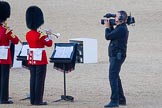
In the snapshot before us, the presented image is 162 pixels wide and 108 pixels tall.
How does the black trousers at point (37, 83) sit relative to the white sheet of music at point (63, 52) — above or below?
below

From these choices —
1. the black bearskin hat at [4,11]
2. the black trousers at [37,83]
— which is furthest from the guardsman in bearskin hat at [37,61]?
the black bearskin hat at [4,11]

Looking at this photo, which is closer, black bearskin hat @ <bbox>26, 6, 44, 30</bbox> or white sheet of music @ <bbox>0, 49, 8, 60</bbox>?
black bearskin hat @ <bbox>26, 6, 44, 30</bbox>

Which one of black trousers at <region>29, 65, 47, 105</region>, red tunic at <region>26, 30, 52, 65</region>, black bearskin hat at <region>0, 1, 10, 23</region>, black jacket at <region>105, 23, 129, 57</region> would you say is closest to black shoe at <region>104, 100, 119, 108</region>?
black jacket at <region>105, 23, 129, 57</region>

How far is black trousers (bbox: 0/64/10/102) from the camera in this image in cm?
1409

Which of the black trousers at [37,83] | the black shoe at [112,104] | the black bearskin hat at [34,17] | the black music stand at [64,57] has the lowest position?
the black shoe at [112,104]

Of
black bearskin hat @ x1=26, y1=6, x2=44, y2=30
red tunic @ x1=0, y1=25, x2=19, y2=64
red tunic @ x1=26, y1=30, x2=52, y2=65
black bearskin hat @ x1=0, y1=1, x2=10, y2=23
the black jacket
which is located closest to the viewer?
the black jacket

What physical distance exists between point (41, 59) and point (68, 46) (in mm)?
1099

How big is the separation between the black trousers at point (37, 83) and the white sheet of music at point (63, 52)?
869 mm

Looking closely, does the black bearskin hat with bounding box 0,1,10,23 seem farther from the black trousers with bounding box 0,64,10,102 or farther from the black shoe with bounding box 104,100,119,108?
the black shoe with bounding box 104,100,119,108

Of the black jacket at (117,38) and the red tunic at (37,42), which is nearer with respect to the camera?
the black jacket at (117,38)

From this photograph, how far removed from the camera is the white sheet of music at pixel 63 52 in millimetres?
14547

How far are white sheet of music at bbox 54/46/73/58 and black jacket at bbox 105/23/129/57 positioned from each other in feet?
4.20

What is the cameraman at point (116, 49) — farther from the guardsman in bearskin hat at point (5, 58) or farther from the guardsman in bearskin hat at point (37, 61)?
the guardsman in bearskin hat at point (5, 58)

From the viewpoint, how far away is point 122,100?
45.7ft
